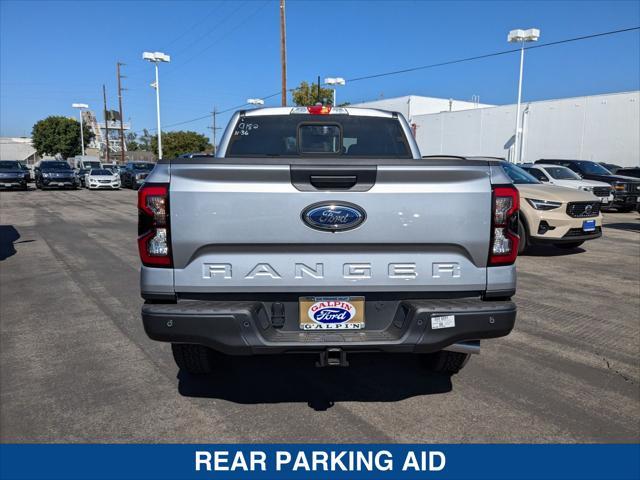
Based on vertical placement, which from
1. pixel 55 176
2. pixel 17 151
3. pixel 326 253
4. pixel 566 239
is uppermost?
pixel 17 151

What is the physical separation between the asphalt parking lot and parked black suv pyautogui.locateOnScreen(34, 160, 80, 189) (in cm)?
2713

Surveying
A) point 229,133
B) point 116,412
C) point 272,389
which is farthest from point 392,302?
point 229,133

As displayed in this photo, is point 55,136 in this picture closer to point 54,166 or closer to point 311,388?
point 54,166

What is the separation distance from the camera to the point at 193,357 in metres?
3.64

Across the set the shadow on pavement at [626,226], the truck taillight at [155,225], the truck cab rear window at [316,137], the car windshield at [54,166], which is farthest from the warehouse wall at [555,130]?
the truck taillight at [155,225]

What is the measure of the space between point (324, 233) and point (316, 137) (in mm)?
2208

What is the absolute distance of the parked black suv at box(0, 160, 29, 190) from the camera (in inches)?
1110

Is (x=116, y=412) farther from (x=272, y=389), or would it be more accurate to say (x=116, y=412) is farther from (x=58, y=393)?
(x=272, y=389)

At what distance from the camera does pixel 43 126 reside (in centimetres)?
7562

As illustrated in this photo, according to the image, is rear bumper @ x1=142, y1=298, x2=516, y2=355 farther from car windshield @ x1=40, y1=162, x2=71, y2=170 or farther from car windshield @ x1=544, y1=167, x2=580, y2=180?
car windshield @ x1=40, y1=162, x2=71, y2=170

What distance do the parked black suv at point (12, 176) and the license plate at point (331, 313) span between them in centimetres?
3117

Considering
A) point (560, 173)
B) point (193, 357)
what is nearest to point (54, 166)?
point (560, 173)

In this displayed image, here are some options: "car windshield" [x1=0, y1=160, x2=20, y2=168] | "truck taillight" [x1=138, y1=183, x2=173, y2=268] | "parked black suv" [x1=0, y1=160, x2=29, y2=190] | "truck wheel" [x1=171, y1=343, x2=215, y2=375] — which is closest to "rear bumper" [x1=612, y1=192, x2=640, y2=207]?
"truck wheel" [x1=171, y1=343, x2=215, y2=375]

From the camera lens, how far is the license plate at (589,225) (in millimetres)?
9258
